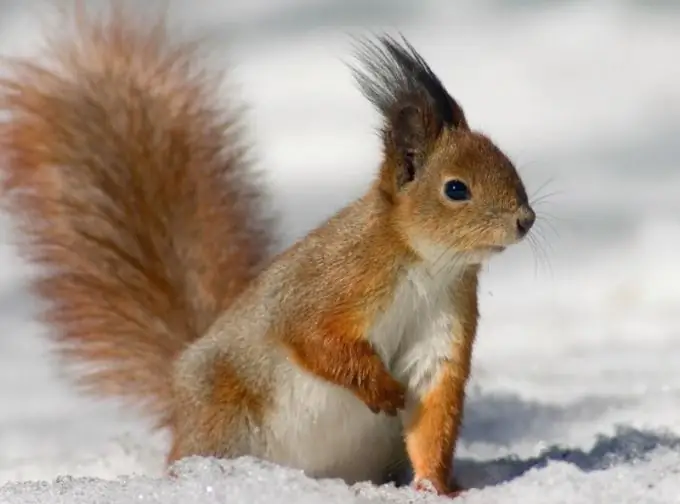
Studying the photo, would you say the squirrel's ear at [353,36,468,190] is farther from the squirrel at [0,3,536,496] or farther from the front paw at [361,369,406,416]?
the front paw at [361,369,406,416]

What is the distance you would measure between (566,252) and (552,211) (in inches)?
4.1

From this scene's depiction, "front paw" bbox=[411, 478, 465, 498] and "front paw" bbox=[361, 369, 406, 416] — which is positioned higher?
"front paw" bbox=[361, 369, 406, 416]

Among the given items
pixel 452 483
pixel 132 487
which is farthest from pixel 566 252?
pixel 132 487

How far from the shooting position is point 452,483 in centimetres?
192

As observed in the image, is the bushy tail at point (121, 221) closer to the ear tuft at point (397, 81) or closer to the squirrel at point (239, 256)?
the squirrel at point (239, 256)

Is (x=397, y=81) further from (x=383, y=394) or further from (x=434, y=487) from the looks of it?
(x=434, y=487)

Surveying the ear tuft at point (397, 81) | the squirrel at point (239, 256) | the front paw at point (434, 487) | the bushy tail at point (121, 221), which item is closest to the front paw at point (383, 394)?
the squirrel at point (239, 256)

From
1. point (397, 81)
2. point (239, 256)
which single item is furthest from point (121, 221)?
point (397, 81)

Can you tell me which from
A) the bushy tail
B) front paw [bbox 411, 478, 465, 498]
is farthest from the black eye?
the bushy tail

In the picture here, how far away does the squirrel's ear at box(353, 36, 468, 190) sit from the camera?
71.9 inches

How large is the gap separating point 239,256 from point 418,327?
1.47 ft

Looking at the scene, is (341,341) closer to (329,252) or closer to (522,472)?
(329,252)

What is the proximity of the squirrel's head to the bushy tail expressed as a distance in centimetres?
40

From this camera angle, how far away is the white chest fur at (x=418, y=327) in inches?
71.4
